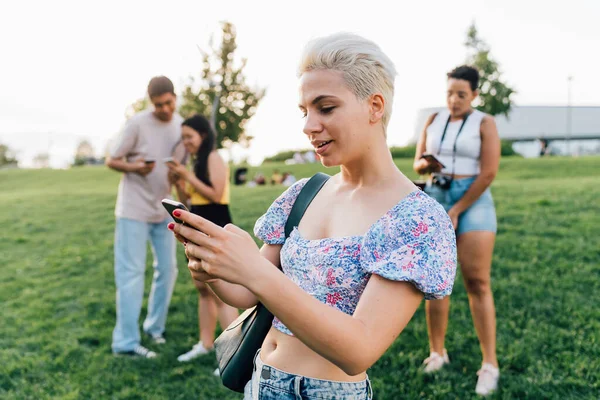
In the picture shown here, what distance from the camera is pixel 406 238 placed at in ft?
4.92

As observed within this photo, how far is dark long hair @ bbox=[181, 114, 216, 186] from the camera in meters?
4.67

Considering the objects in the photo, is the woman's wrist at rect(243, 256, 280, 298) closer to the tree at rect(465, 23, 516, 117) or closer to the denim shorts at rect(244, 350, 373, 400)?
the denim shorts at rect(244, 350, 373, 400)

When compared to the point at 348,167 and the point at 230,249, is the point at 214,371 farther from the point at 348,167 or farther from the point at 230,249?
the point at 230,249

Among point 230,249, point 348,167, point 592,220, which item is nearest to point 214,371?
point 348,167

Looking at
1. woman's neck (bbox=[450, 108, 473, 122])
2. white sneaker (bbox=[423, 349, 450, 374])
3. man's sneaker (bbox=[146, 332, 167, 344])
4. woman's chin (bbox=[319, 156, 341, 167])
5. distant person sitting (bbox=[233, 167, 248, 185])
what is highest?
woman's chin (bbox=[319, 156, 341, 167])

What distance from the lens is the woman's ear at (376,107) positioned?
1.63 meters

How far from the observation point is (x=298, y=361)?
1.76 m

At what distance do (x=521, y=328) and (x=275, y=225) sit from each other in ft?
12.4

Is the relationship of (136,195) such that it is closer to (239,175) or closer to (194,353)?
(194,353)

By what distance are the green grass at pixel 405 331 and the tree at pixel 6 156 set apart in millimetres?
53402

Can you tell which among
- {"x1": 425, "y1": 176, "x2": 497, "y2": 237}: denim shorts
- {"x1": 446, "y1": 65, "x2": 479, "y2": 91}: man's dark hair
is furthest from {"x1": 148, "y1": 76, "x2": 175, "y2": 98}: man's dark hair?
{"x1": 425, "y1": 176, "x2": 497, "y2": 237}: denim shorts

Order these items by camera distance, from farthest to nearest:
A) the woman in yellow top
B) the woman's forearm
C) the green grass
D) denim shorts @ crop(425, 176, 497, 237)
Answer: the woman in yellow top < the green grass < denim shorts @ crop(425, 176, 497, 237) < the woman's forearm

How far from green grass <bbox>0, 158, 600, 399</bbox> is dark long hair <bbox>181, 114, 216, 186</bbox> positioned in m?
1.74

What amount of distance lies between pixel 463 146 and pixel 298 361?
9.09 ft
